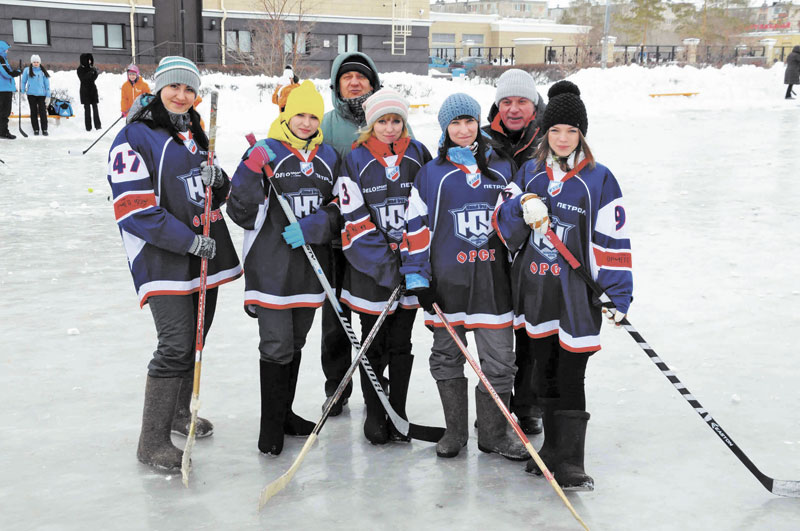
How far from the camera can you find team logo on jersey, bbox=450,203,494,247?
11.5 feet

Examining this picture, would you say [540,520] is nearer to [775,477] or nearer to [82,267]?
[775,477]

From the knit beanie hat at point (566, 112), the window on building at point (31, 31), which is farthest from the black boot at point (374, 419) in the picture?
the window on building at point (31, 31)

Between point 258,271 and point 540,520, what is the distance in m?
1.58

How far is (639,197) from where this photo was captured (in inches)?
383

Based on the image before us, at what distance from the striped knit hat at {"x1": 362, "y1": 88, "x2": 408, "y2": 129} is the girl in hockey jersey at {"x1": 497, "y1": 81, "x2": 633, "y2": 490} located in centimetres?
66

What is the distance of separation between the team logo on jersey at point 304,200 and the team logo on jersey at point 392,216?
0.83 feet

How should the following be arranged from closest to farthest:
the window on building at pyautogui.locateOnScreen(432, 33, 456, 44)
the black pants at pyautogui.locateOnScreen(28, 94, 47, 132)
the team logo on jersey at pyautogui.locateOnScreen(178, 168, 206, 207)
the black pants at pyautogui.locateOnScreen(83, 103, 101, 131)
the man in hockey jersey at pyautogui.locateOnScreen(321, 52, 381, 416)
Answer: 1. the team logo on jersey at pyautogui.locateOnScreen(178, 168, 206, 207)
2. the man in hockey jersey at pyautogui.locateOnScreen(321, 52, 381, 416)
3. the black pants at pyautogui.locateOnScreen(28, 94, 47, 132)
4. the black pants at pyautogui.locateOnScreen(83, 103, 101, 131)
5. the window on building at pyautogui.locateOnScreen(432, 33, 456, 44)

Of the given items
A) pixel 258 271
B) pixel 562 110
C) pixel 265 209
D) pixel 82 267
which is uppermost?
pixel 562 110

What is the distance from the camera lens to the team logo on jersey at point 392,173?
12.0 feet

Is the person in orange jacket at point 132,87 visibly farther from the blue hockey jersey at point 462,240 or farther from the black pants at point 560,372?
the black pants at point 560,372

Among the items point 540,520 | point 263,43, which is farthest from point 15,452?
point 263,43

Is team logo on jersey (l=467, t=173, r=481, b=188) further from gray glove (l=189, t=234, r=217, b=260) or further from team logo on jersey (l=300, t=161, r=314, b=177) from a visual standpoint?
gray glove (l=189, t=234, r=217, b=260)

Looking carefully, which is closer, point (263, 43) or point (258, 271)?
point (258, 271)

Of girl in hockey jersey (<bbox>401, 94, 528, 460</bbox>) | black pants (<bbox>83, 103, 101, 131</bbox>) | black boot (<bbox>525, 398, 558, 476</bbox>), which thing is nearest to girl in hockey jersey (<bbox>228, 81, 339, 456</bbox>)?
girl in hockey jersey (<bbox>401, 94, 528, 460</bbox>)
